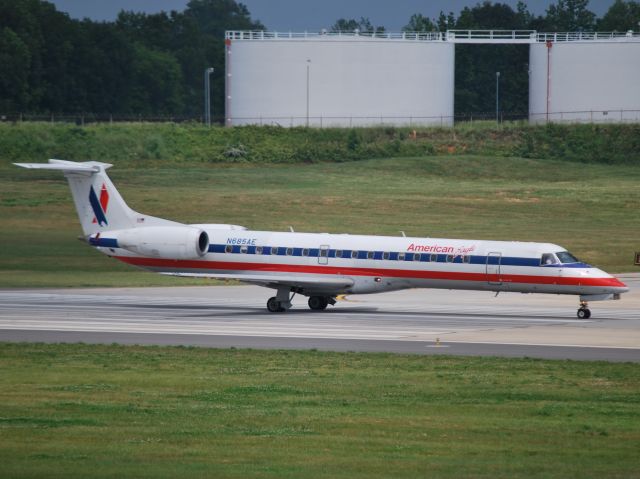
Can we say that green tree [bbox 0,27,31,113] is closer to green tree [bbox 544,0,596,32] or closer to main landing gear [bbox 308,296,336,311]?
green tree [bbox 544,0,596,32]

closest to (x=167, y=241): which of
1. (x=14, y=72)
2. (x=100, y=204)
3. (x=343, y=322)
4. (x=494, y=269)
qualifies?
(x=100, y=204)

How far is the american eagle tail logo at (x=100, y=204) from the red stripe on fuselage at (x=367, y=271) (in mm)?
1458

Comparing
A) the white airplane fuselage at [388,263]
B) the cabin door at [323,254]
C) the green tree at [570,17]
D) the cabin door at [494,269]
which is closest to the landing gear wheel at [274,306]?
the white airplane fuselage at [388,263]

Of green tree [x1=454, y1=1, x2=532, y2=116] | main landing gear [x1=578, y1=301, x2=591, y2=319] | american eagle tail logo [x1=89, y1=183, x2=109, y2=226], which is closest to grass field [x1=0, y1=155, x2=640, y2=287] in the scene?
american eagle tail logo [x1=89, y1=183, x2=109, y2=226]

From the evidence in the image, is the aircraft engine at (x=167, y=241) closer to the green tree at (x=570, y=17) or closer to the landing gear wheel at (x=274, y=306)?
the landing gear wheel at (x=274, y=306)

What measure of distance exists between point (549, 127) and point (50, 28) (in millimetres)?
62782

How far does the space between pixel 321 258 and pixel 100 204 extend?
310 inches

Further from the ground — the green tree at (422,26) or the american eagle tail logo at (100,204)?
the green tree at (422,26)

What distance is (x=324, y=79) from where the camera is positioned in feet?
335

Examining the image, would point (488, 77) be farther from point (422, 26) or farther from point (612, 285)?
point (612, 285)

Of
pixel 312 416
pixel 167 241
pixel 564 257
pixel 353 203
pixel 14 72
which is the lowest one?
pixel 353 203

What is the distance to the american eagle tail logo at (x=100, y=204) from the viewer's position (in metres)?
44.8

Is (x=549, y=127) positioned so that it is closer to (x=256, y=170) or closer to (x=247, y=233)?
(x=256, y=170)

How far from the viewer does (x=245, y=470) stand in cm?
1703
